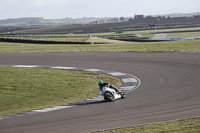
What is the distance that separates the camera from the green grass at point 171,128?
12.5 metres

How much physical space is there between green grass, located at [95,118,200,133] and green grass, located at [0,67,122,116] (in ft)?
24.7

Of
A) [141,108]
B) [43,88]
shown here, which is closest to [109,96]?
[141,108]

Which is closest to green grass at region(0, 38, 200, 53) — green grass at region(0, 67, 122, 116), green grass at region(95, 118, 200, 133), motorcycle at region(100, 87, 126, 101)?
green grass at region(0, 67, 122, 116)

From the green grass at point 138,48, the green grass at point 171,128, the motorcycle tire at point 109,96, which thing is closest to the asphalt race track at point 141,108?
the motorcycle tire at point 109,96

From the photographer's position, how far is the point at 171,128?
41.8ft

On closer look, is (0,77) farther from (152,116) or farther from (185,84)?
(152,116)

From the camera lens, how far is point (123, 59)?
36.0m

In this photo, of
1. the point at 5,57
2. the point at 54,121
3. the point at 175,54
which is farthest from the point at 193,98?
the point at 5,57

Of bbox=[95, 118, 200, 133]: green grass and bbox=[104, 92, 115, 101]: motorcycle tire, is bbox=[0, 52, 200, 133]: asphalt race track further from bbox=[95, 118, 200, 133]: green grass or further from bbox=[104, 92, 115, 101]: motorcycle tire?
bbox=[95, 118, 200, 133]: green grass

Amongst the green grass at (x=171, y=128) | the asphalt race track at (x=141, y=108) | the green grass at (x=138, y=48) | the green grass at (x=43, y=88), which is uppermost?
the green grass at (x=138, y=48)

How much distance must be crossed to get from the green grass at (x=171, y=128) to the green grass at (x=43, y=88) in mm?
7527

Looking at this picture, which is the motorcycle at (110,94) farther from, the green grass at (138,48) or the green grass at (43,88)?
the green grass at (138,48)

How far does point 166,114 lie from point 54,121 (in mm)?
4764

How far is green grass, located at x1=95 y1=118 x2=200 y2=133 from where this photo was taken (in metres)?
12.5
